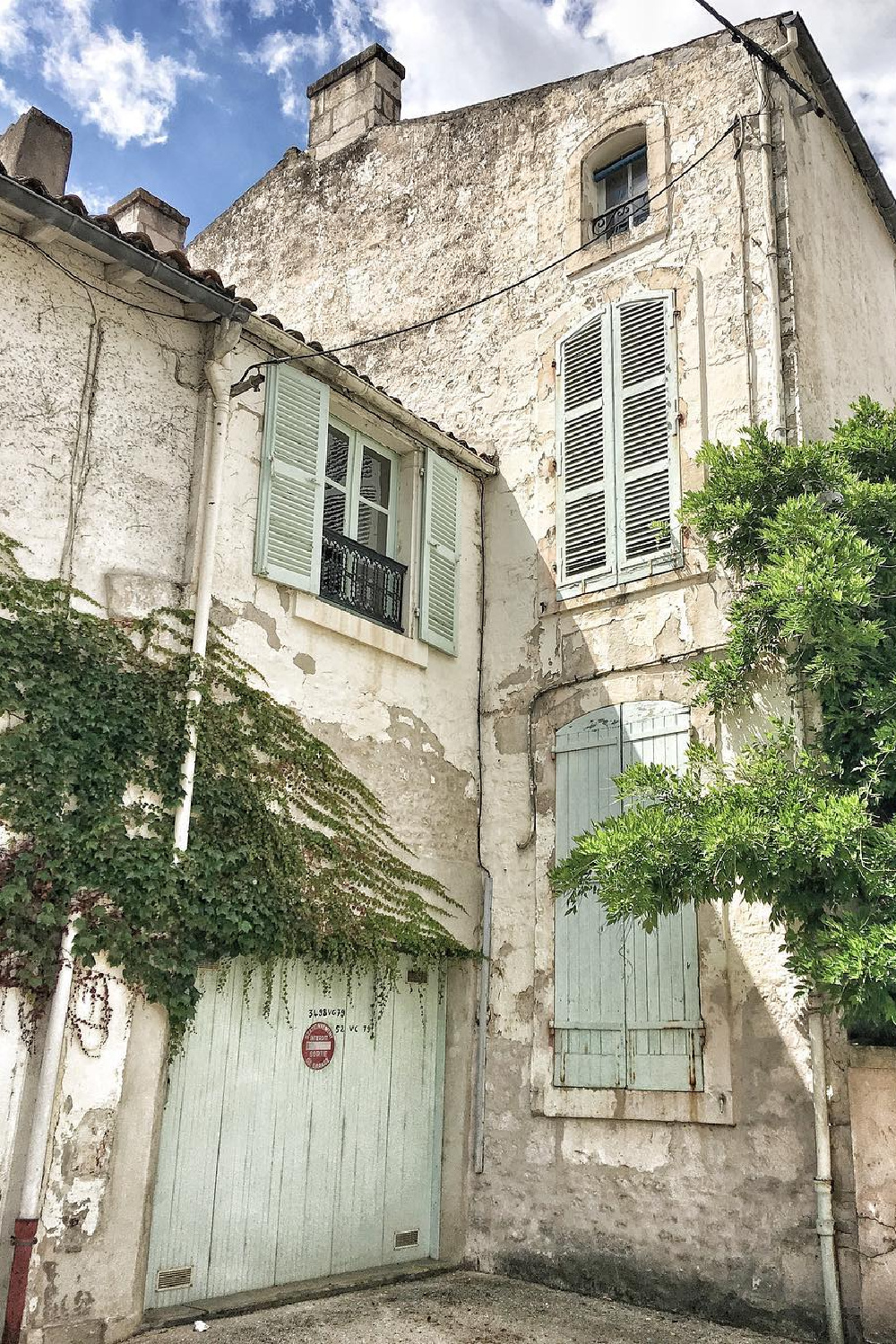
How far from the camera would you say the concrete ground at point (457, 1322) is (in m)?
5.47

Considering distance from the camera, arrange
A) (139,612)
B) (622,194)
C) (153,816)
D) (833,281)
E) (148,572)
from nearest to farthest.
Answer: (153,816) → (139,612) → (148,572) → (833,281) → (622,194)

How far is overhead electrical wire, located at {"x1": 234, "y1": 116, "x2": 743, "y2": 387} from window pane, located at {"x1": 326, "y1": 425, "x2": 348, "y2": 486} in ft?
1.88

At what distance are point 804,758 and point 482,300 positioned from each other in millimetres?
5326

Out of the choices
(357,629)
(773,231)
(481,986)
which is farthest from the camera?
(773,231)

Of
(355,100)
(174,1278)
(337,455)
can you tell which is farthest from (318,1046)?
(355,100)

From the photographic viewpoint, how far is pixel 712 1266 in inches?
238

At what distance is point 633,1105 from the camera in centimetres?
652

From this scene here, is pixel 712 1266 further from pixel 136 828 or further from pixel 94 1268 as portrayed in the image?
pixel 136 828

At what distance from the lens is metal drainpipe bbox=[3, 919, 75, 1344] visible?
4789 millimetres

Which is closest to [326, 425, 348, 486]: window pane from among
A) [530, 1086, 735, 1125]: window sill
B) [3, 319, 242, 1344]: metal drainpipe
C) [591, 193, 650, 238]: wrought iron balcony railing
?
[3, 319, 242, 1344]: metal drainpipe

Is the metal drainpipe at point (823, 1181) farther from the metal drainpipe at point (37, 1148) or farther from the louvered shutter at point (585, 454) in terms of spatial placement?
the metal drainpipe at point (37, 1148)

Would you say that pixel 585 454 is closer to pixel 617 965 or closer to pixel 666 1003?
pixel 617 965

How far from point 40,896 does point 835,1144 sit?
13.9ft

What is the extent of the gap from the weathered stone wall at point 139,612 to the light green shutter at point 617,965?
83 centimetres
